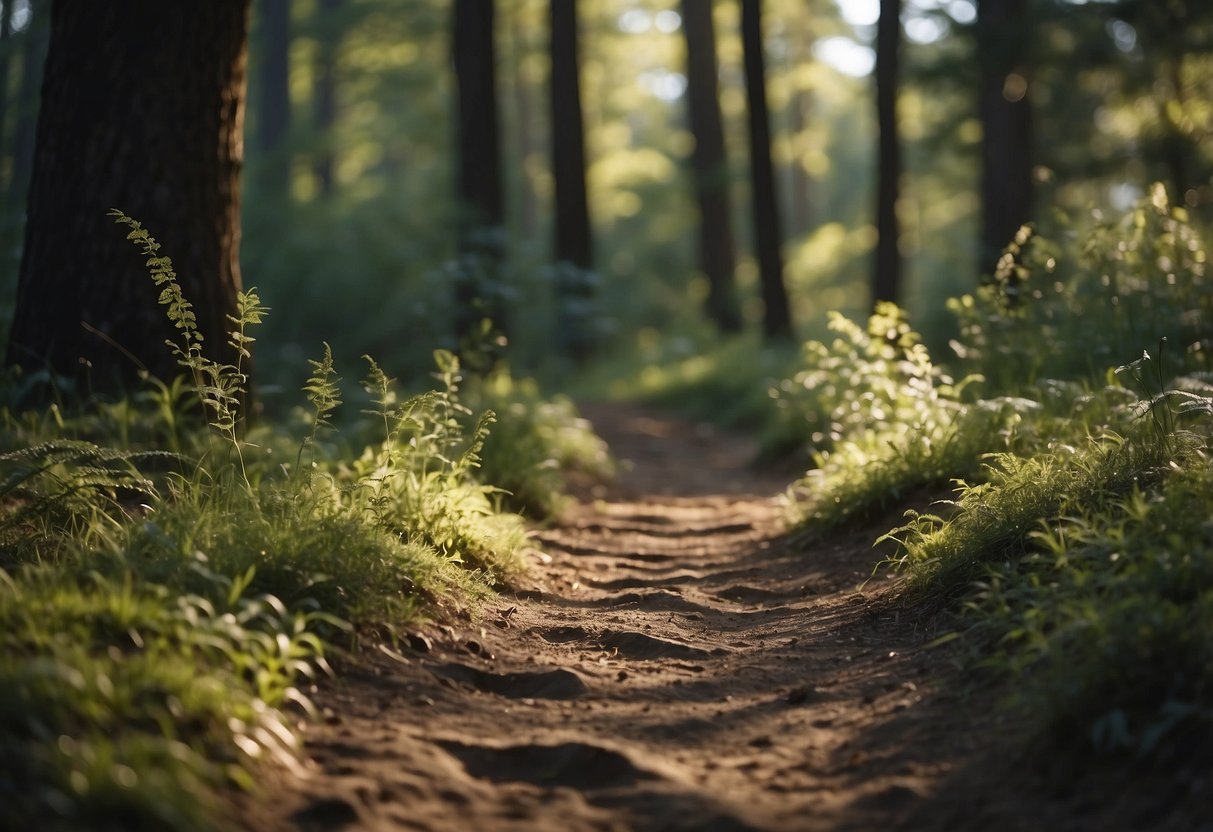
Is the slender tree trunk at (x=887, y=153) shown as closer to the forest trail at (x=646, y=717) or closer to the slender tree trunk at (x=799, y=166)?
the forest trail at (x=646, y=717)

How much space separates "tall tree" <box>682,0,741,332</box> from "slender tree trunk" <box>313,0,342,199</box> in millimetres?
7083

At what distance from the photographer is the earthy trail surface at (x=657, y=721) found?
9.41 ft

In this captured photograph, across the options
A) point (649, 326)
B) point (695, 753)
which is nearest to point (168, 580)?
point (695, 753)

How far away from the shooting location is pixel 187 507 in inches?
158

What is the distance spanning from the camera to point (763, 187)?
15797 millimetres

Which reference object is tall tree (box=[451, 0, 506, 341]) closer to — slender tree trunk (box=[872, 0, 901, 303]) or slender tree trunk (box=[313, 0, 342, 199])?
slender tree trunk (box=[872, 0, 901, 303])

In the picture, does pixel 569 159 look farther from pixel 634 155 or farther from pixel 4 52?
pixel 634 155

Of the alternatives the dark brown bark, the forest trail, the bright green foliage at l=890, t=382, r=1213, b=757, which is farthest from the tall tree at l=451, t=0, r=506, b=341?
the bright green foliage at l=890, t=382, r=1213, b=757

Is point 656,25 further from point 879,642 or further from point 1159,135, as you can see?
point 879,642

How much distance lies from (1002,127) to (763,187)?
329 centimetres

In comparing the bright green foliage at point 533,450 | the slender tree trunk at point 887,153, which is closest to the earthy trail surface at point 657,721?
the bright green foliage at point 533,450

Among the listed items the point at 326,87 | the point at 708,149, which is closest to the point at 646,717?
the point at 708,149

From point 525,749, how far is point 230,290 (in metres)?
3.98

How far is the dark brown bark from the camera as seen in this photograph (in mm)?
12898
